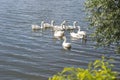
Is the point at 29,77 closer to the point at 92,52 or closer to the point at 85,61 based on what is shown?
the point at 85,61

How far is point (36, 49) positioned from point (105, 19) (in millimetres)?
10920

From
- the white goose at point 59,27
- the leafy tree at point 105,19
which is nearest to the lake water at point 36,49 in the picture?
the white goose at point 59,27

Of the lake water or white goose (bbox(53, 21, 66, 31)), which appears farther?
white goose (bbox(53, 21, 66, 31))

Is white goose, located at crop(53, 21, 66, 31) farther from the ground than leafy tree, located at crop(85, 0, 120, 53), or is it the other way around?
white goose, located at crop(53, 21, 66, 31)

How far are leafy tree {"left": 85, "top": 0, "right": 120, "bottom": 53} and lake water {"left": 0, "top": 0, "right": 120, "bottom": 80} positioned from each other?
4670mm

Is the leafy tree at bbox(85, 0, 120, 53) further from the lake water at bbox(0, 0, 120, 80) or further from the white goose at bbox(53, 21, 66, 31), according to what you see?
the white goose at bbox(53, 21, 66, 31)

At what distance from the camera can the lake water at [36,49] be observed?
68.6 ft

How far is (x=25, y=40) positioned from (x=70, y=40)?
4.40 m

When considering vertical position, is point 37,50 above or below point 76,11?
below

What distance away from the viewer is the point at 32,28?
3409 cm

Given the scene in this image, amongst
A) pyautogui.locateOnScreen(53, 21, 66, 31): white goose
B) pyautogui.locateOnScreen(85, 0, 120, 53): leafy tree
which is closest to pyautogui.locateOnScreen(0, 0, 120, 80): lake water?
pyautogui.locateOnScreen(53, 21, 66, 31): white goose

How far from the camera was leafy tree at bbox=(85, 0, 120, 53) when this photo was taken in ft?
51.5

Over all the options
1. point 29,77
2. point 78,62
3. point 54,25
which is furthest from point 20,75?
point 54,25

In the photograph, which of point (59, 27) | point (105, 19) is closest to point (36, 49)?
point (59, 27)
